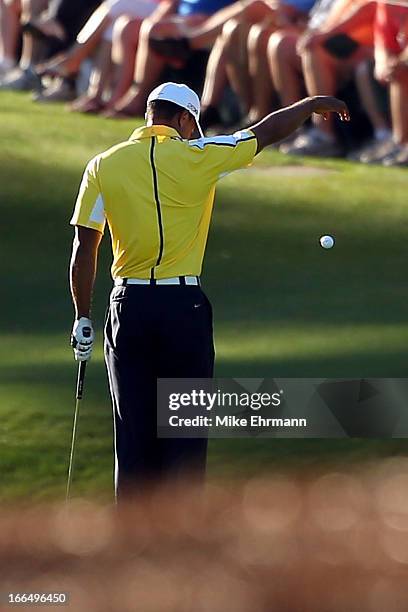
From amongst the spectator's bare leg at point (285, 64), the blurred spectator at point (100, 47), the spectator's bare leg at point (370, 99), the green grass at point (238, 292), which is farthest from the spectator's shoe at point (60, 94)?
the spectator's bare leg at point (370, 99)

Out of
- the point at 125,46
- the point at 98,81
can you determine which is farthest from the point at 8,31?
the point at 125,46

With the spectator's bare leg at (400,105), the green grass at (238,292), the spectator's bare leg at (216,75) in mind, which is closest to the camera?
the green grass at (238,292)

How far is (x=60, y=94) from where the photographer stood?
16688 millimetres

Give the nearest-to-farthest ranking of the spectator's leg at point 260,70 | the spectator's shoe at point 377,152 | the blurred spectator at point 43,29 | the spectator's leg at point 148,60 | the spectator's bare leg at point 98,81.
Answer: the spectator's shoe at point 377,152, the spectator's leg at point 260,70, the spectator's leg at point 148,60, the spectator's bare leg at point 98,81, the blurred spectator at point 43,29

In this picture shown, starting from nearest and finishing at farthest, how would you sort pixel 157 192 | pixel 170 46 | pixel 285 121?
pixel 157 192, pixel 285 121, pixel 170 46

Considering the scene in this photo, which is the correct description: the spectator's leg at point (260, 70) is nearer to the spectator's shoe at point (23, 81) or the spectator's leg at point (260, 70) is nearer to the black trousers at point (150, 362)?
the spectator's shoe at point (23, 81)

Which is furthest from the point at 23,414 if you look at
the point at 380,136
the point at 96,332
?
the point at 380,136

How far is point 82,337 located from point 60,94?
1095 cm

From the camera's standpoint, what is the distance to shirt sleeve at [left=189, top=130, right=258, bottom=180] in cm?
564

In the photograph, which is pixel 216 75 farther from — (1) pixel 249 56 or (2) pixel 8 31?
(2) pixel 8 31

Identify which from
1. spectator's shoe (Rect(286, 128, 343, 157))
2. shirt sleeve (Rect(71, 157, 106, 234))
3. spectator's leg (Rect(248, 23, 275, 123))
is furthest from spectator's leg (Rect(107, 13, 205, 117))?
shirt sleeve (Rect(71, 157, 106, 234))

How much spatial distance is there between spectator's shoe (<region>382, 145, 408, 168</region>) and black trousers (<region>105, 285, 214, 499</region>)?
7.78 metres

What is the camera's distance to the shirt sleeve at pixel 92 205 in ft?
18.7

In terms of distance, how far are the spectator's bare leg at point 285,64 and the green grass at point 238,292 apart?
0.57 meters
